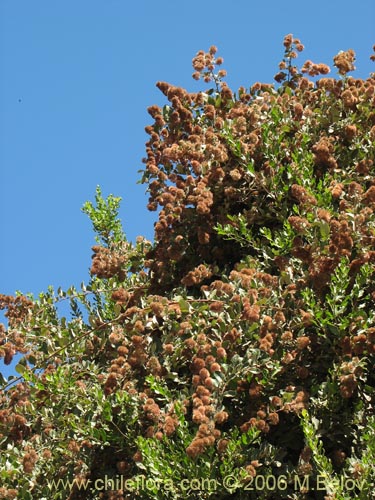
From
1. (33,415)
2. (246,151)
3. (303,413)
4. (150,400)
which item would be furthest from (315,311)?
(33,415)

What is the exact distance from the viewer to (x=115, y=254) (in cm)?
683

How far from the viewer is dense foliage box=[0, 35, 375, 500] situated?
16.5 feet

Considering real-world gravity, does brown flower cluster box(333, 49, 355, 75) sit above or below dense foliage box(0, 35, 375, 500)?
above

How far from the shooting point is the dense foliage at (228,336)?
5.02m

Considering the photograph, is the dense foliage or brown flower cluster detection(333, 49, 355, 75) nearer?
the dense foliage

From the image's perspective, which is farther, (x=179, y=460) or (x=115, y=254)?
(x=115, y=254)

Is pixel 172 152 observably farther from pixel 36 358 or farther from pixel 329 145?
pixel 36 358

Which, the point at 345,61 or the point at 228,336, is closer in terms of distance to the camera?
the point at 228,336

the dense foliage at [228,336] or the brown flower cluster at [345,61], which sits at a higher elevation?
the brown flower cluster at [345,61]

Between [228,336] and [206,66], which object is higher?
[206,66]

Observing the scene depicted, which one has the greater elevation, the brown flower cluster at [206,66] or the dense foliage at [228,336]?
the brown flower cluster at [206,66]

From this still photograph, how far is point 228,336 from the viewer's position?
5344 mm

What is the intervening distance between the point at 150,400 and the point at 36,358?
1.24 m

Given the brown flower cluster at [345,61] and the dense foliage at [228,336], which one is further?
the brown flower cluster at [345,61]
